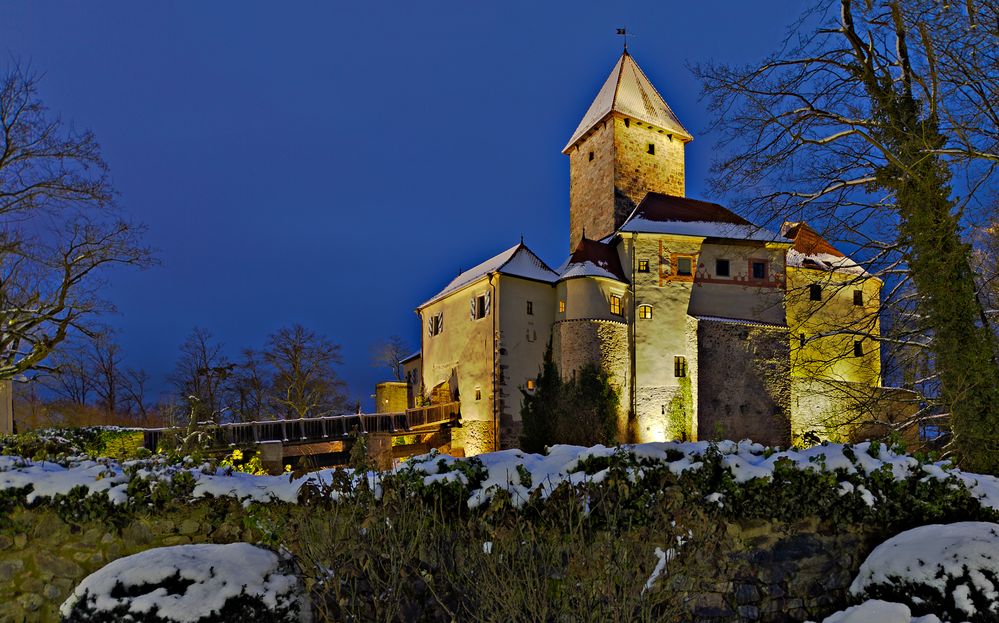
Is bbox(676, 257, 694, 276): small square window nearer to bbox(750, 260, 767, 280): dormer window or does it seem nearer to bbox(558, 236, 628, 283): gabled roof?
bbox(558, 236, 628, 283): gabled roof

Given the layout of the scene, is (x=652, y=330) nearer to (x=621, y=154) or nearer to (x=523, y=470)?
(x=621, y=154)

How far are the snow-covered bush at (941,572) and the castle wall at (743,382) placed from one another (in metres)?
23.7

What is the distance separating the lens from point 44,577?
4.97 meters

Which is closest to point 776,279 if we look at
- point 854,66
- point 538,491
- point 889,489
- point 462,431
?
point 462,431

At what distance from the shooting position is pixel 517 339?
27.2 m

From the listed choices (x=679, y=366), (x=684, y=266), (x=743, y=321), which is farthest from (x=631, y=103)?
(x=679, y=366)

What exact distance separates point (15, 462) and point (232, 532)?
2229 millimetres

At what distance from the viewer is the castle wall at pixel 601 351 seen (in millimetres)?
26078

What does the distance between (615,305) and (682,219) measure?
591 centimetres

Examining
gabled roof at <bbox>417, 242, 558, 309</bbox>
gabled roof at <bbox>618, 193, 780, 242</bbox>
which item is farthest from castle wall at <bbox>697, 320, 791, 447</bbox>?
gabled roof at <bbox>417, 242, 558, 309</bbox>

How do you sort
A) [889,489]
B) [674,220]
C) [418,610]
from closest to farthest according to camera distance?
[418,610] < [889,489] < [674,220]

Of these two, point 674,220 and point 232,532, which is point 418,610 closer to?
point 232,532

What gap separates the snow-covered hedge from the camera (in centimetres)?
435

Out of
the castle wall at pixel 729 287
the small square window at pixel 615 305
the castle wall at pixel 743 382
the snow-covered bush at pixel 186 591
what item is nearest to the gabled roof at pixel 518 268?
the small square window at pixel 615 305
